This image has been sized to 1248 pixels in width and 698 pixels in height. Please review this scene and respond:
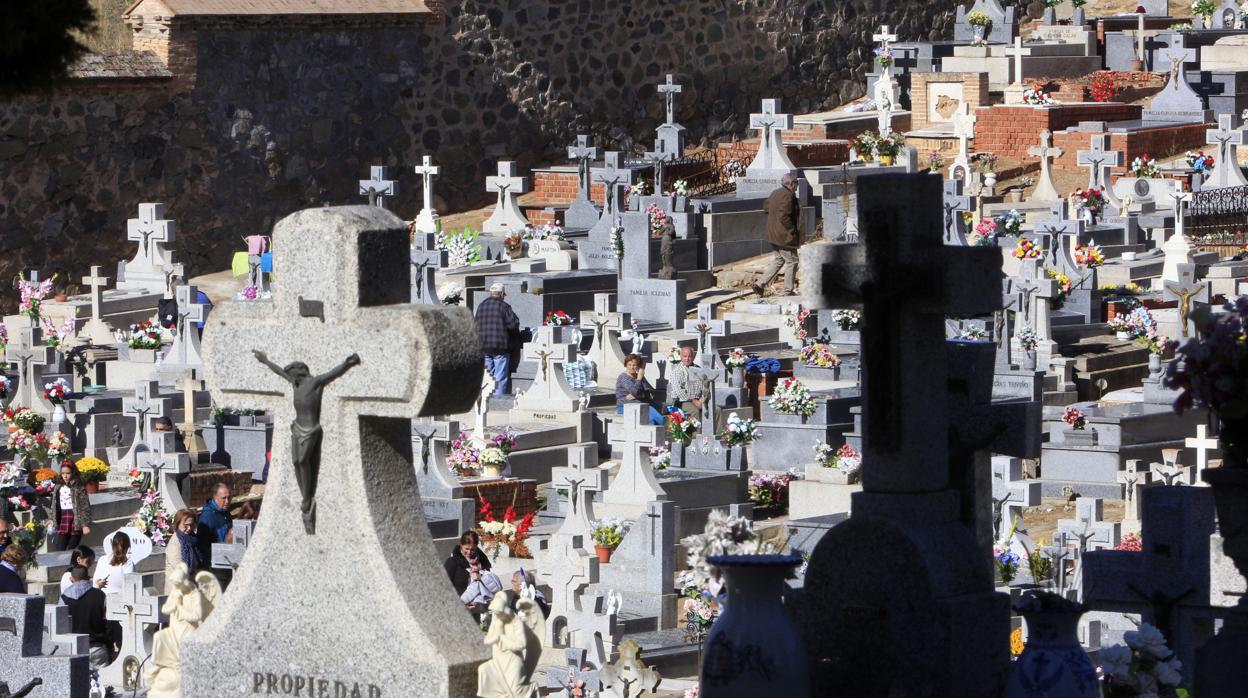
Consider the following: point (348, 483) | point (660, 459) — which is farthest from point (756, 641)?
point (660, 459)

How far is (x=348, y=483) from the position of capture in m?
7.50

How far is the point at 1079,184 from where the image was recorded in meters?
31.8

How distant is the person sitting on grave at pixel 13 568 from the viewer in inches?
527

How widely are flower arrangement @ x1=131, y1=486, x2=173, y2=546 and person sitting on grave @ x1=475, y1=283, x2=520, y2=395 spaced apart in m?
4.91

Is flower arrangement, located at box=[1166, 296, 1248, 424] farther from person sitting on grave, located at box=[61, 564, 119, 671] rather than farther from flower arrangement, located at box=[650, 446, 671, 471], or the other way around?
flower arrangement, located at box=[650, 446, 671, 471]

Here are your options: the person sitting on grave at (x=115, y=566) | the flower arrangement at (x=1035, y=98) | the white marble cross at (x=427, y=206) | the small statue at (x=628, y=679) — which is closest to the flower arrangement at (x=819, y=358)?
the person sitting on grave at (x=115, y=566)

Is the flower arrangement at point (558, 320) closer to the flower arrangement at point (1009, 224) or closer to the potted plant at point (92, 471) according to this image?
the flower arrangement at point (1009, 224)

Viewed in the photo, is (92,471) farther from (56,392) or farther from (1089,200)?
(1089,200)

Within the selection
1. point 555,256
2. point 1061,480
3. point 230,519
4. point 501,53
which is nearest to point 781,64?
point 501,53

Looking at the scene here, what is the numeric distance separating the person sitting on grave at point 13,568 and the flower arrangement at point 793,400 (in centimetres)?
605

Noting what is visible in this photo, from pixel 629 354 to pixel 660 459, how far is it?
170 inches

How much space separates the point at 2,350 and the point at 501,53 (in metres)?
12.4

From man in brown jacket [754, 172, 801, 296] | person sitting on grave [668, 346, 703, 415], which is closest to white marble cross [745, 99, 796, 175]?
man in brown jacket [754, 172, 801, 296]

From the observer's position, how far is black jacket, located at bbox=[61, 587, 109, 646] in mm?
13570
